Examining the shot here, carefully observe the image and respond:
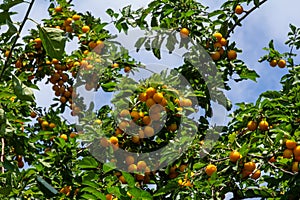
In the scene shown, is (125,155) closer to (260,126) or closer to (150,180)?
Result: (150,180)

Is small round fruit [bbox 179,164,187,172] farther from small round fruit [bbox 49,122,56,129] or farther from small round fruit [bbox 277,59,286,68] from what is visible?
small round fruit [bbox 277,59,286,68]

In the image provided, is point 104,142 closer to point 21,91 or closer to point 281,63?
point 21,91

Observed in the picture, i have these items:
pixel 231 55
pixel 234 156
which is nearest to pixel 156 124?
pixel 234 156

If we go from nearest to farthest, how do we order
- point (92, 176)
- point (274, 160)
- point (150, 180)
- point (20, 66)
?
point (92, 176) → point (274, 160) → point (150, 180) → point (20, 66)

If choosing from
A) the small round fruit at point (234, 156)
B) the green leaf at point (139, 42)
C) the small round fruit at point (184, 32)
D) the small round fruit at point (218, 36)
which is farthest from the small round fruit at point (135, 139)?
the small round fruit at point (218, 36)

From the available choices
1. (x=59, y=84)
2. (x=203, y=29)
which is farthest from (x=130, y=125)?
(x=59, y=84)

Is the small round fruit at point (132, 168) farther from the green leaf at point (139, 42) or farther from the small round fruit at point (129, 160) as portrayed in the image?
the green leaf at point (139, 42)

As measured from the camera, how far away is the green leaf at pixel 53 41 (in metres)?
1.32

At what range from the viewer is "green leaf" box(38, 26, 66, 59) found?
1323 millimetres

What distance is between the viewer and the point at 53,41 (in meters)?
1.33

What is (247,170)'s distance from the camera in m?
3.55

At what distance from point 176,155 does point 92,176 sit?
781 mm

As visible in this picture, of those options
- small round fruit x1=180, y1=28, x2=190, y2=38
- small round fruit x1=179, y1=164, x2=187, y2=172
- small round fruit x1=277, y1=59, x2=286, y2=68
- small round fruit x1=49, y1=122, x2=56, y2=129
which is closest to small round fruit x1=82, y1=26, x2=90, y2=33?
small round fruit x1=49, y1=122, x2=56, y2=129

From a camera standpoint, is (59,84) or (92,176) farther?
(59,84)
